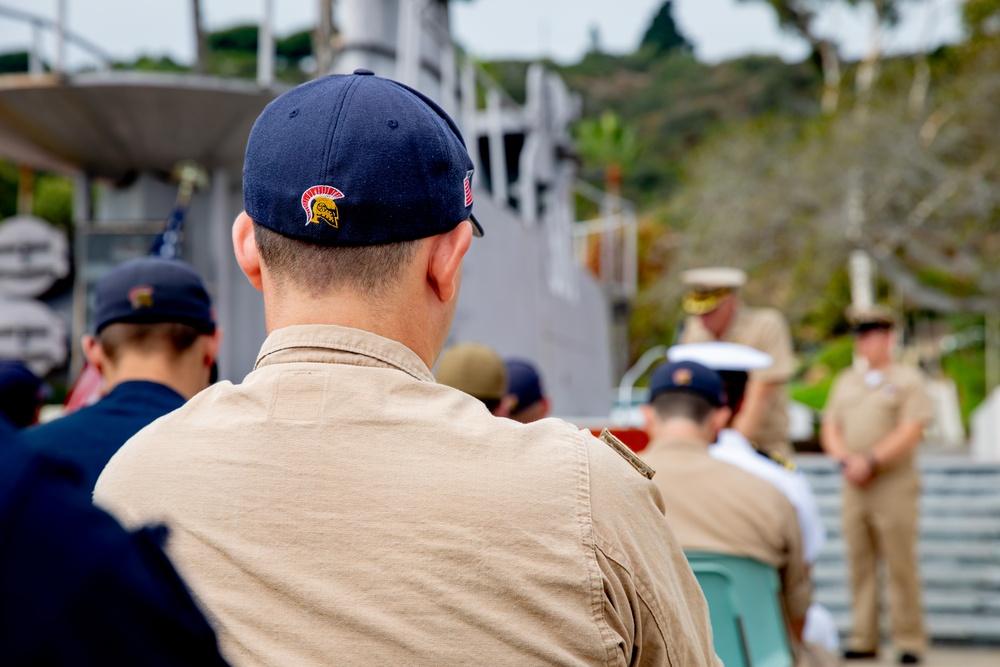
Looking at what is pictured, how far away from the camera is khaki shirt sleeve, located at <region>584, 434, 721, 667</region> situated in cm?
109

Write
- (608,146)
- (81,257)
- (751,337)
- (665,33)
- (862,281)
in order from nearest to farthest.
Result: (751,337)
(81,257)
(862,281)
(608,146)
(665,33)

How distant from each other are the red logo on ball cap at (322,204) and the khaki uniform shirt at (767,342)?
447 cm

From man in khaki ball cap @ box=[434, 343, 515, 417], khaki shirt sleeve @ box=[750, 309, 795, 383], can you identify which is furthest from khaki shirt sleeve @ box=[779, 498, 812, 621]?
khaki shirt sleeve @ box=[750, 309, 795, 383]

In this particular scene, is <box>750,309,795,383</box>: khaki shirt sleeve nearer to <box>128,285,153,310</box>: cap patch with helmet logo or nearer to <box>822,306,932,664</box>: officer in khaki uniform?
<box>822,306,932,664</box>: officer in khaki uniform

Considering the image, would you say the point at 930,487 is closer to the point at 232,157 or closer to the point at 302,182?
the point at 232,157

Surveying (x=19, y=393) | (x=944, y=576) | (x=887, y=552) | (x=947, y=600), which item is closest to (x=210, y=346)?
(x=19, y=393)

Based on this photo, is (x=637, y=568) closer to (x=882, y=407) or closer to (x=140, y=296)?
(x=140, y=296)

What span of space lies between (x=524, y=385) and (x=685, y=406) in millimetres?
1191

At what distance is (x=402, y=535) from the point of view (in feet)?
3.48

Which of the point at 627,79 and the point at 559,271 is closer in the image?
the point at 559,271

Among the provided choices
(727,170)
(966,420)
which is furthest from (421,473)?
(966,420)

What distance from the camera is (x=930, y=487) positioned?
9117mm

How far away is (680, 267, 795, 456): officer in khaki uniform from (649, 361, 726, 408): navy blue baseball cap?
2.10m

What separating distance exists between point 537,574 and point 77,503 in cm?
60
